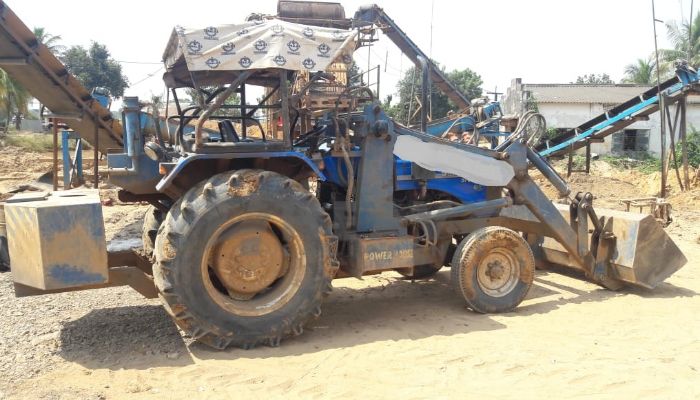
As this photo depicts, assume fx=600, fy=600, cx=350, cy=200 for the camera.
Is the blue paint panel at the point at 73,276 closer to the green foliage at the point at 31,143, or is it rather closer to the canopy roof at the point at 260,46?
the canopy roof at the point at 260,46

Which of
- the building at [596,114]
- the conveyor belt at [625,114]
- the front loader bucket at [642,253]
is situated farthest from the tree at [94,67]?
the front loader bucket at [642,253]

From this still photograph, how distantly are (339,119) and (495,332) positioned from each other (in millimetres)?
2443

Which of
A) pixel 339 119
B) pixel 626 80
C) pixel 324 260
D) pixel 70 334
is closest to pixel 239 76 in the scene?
pixel 339 119

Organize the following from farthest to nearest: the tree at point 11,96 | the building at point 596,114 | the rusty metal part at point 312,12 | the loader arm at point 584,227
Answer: the building at point 596,114 → the tree at point 11,96 → the rusty metal part at point 312,12 → the loader arm at point 584,227

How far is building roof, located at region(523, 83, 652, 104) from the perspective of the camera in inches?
1303

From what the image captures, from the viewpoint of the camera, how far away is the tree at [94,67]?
139 feet

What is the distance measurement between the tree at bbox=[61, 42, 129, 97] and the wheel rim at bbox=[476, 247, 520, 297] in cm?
4095

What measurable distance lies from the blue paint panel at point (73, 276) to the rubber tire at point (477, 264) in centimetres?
320

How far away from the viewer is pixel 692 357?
480 cm

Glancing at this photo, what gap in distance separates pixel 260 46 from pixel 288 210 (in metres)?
1.35

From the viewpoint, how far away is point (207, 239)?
4684mm

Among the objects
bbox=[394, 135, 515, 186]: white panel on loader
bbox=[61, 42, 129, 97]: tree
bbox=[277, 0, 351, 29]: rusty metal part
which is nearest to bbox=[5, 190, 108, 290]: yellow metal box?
bbox=[394, 135, 515, 186]: white panel on loader

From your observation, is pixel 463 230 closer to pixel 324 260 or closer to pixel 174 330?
pixel 324 260

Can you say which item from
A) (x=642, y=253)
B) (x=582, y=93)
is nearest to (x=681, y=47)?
(x=582, y=93)
